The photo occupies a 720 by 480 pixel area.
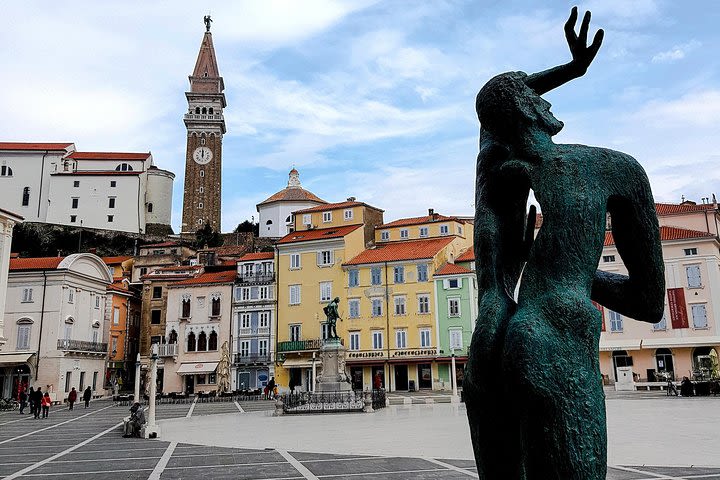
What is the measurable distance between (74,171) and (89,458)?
281ft

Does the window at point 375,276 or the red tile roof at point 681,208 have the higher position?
the red tile roof at point 681,208

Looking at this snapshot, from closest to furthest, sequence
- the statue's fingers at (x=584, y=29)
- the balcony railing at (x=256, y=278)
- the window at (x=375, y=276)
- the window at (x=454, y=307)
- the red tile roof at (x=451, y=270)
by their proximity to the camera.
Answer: the statue's fingers at (x=584, y=29) → the window at (x=454, y=307) → the red tile roof at (x=451, y=270) → the window at (x=375, y=276) → the balcony railing at (x=256, y=278)

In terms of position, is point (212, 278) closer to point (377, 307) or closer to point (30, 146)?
point (377, 307)

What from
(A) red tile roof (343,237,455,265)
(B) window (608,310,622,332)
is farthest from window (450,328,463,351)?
(B) window (608,310,622,332)

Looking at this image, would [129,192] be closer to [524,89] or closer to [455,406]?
[455,406]

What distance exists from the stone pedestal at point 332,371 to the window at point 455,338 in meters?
19.7

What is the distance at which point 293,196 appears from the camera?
290 ft

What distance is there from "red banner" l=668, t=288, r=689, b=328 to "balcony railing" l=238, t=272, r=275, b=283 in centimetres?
3143

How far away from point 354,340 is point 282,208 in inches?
1581

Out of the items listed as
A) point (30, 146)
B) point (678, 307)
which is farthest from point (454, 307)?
point (30, 146)

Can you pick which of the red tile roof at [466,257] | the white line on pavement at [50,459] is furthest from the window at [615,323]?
the white line on pavement at [50,459]

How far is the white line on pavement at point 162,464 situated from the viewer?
11.0 meters

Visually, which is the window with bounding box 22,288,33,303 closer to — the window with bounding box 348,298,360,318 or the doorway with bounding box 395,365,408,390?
Result: the window with bounding box 348,298,360,318

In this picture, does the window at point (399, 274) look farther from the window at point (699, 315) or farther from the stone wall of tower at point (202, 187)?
the stone wall of tower at point (202, 187)
